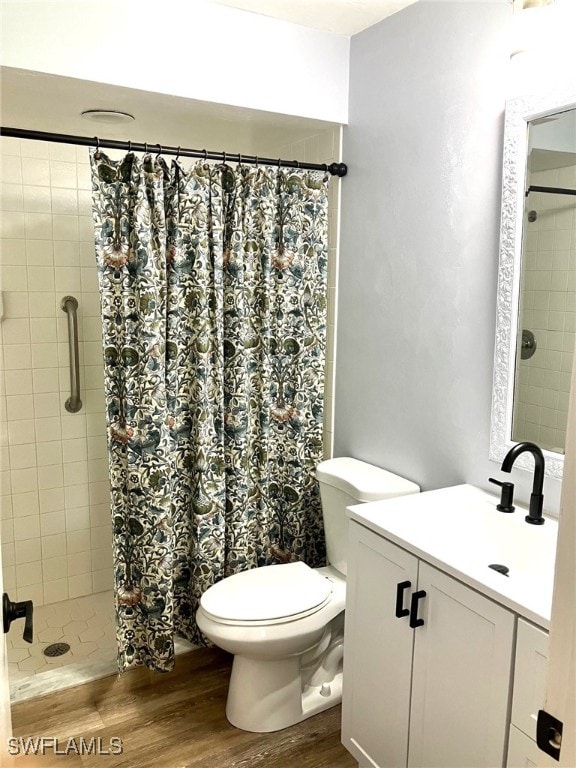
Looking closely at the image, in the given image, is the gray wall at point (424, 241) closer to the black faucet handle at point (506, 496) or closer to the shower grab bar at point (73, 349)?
the black faucet handle at point (506, 496)

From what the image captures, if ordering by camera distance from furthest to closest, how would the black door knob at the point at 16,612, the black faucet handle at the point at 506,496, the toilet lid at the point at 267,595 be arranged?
the toilet lid at the point at 267,595, the black faucet handle at the point at 506,496, the black door knob at the point at 16,612

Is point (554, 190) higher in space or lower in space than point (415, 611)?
higher

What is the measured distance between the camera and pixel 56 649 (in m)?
2.65

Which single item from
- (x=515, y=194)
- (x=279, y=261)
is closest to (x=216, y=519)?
(x=279, y=261)

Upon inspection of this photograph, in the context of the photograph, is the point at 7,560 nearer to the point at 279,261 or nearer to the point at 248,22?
the point at 279,261

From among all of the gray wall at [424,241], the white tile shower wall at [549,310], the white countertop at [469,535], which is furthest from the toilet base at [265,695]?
the white tile shower wall at [549,310]

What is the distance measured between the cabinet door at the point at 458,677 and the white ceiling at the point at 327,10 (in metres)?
1.84

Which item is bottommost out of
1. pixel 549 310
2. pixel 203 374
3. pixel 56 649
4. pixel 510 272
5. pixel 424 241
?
pixel 56 649

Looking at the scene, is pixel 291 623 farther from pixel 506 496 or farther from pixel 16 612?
pixel 16 612

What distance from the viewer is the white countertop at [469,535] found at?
151cm

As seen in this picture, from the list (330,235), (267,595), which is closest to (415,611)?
(267,595)

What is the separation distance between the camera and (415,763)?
165cm

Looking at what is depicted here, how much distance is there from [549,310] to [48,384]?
2.18 meters

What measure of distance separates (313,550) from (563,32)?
80.2 inches
